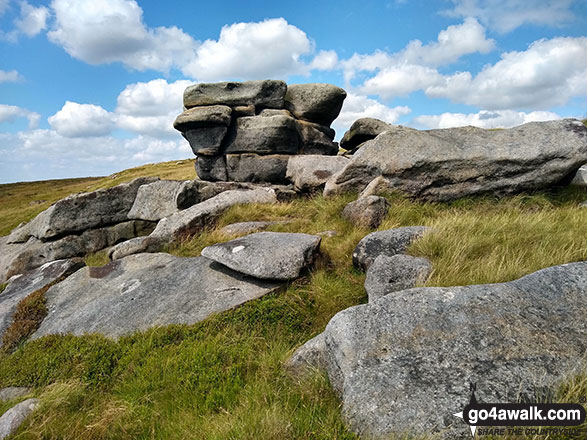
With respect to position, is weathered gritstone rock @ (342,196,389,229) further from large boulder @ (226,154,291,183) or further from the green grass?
the green grass

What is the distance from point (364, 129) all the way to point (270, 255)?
2082cm

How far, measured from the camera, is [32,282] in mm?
14781

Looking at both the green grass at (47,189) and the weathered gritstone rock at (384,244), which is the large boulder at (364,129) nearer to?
the weathered gritstone rock at (384,244)

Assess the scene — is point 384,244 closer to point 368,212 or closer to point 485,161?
point 368,212

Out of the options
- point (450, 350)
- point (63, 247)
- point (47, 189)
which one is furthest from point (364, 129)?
point (47, 189)

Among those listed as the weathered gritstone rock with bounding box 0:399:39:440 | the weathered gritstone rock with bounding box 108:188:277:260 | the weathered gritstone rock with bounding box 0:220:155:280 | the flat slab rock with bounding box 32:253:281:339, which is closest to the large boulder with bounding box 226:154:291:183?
the weathered gritstone rock with bounding box 108:188:277:260

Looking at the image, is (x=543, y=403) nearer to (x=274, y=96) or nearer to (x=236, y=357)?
(x=236, y=357)

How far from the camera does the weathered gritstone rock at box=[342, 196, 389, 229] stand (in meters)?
12.7

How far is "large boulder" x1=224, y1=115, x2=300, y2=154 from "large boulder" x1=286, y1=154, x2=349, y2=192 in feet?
8.93

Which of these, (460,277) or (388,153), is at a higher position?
(388,153)

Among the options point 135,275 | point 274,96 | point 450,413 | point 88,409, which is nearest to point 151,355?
point 88,409

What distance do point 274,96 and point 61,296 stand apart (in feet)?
61.8

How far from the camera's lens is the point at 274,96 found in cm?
2588

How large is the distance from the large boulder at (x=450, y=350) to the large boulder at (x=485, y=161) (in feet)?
28.6
